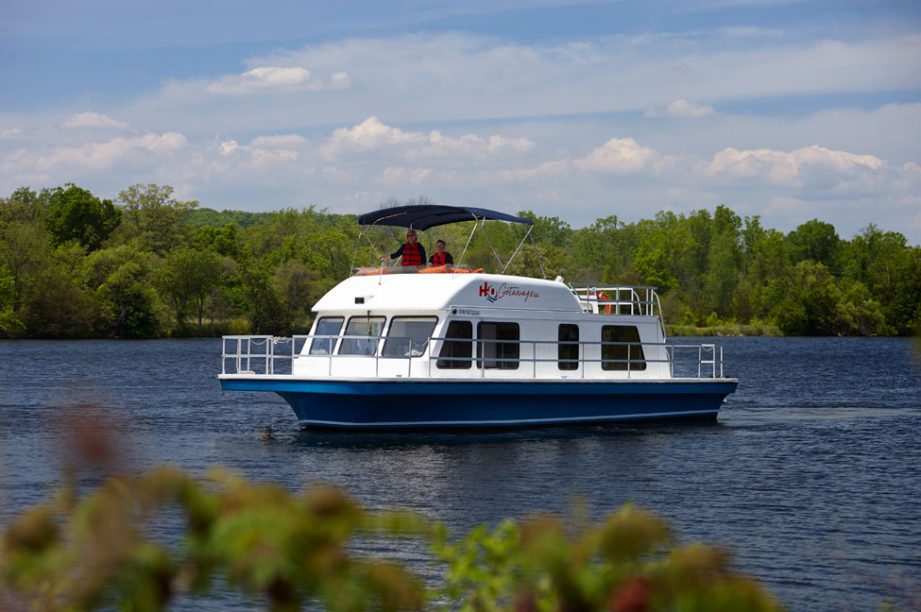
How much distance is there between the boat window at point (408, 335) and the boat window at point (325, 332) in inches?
50.2

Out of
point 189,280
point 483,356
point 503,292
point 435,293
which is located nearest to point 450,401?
point 483,356

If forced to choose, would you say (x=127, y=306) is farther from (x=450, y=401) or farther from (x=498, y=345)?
(x=450, y=401)

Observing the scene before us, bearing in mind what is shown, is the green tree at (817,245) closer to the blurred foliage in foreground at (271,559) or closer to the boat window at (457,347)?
the boat window at (457,347)

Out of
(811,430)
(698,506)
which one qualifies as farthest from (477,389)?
(811,430)

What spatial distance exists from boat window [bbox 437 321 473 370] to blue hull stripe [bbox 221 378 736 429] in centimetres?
74

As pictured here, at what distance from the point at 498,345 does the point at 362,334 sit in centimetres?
278

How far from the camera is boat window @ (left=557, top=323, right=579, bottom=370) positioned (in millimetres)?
25609

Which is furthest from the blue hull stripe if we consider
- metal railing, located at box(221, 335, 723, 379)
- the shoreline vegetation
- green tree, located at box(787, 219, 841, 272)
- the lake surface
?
green tree, located at box(787, 219, 841, 272)

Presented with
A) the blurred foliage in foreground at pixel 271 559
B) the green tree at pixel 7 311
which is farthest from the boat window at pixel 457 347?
the green tree at pixel 7 311

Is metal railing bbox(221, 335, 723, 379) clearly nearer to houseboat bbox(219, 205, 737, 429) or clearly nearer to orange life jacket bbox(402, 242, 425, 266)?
houseboat bbox(219, 205, 737, 429)

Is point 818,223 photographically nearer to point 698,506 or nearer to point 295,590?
point 698,506

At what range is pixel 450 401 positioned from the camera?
23.2 m

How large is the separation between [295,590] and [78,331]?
9866 centimetres

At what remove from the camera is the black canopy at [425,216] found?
25.3 meters
